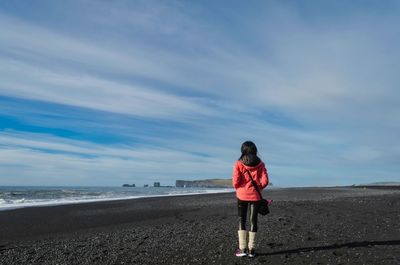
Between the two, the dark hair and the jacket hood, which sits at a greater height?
the dark hair

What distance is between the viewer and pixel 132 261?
8.75 metres

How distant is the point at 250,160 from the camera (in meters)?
9.46

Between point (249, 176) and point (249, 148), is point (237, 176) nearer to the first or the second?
point (249, 176)

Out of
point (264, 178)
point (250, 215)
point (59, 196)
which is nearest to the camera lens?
point (264, 178)

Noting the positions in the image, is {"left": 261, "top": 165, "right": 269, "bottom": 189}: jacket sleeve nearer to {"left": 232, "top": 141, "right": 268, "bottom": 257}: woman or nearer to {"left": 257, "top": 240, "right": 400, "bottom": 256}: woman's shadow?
{"left": 232, "top": 141, "right": 268, "bottom": 257}: woman

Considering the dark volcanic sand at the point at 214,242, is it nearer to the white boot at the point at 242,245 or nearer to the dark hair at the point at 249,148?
the white boot at the point at 242,245

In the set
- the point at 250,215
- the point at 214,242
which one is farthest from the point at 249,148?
the point at 214,242

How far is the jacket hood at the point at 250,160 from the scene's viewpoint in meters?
9.47

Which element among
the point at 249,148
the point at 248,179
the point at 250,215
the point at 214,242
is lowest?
Answer: the point at 214,242

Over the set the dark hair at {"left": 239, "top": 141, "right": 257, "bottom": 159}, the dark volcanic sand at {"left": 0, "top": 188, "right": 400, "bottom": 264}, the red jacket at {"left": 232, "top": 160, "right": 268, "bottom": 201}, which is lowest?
the dark volcanic sand at {"left": 0, "top": 188, "right": 400, "bottom": 264}

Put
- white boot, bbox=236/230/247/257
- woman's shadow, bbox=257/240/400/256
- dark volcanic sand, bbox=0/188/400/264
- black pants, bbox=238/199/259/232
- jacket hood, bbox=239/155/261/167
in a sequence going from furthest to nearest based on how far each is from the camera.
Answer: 1. jacket hood, bbox=239/155/261/167
2. black pants, bbox=238/199/259/232
3. woman's shadow, bbox=257/240/400/256
4. white boot, bbox=236/230/247/257
5. dark volcanic sand, bbox=0/188/400/264

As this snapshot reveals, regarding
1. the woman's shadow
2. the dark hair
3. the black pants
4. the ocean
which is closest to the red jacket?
the black pants

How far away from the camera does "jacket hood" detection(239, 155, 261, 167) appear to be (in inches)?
373

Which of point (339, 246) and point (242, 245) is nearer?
point (242, 245)
